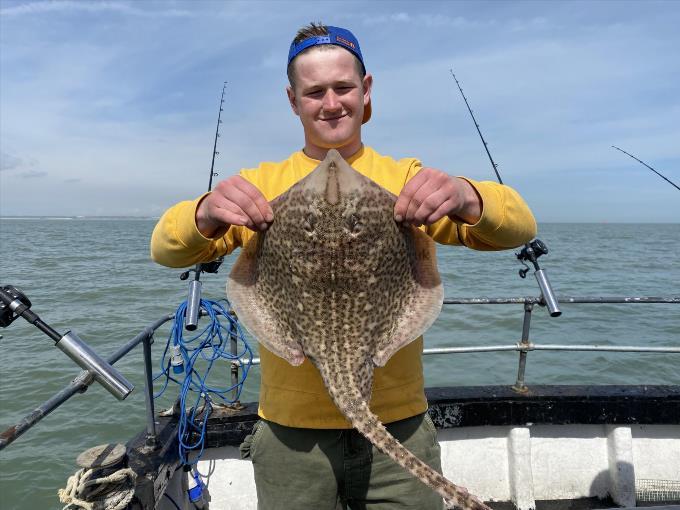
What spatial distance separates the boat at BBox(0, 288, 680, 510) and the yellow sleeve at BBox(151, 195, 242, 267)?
189cm

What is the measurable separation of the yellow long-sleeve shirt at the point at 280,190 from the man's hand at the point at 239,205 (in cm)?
19

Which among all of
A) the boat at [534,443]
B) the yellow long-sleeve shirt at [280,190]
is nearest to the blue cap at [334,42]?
the yellow long-sleeve shirt at [280,190]

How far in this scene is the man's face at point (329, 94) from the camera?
7.29ft

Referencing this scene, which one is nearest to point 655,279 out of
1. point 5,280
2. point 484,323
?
point 484,323

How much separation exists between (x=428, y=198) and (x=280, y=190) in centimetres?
86

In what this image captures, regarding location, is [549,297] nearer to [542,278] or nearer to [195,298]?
[542,278]

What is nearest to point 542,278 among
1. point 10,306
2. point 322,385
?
point 322,385

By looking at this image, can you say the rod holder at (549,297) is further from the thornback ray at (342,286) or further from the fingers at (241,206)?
the fingers at (241,206)

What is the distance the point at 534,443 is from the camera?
437cm

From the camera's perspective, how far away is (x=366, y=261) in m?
1.86

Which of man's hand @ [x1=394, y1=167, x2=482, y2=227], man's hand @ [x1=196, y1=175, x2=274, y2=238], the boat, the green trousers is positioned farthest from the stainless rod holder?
man's hand @ [x1=394, y1=167, x2=482, y2=227]

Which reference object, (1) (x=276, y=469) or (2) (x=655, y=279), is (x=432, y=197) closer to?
(1) (x=276, y=469)

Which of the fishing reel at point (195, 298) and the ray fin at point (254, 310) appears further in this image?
the fishing reel at point (195, 298)

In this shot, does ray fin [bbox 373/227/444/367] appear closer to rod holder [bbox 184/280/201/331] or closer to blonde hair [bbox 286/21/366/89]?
blonde hair [bbox 286/21/366/89]
